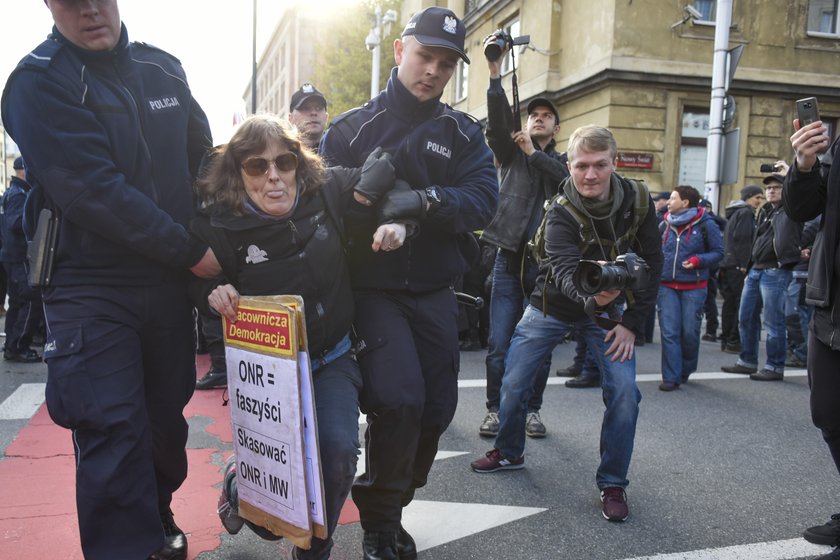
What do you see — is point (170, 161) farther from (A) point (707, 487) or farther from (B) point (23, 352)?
(B) point (23, 352)

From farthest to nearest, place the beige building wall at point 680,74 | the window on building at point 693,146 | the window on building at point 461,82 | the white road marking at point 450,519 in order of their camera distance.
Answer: the window on building at point 461,82
the window on building at point 693,146
the beige building wall at point 680,74
the white road marking at point 450,519

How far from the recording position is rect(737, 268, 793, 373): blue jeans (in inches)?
271

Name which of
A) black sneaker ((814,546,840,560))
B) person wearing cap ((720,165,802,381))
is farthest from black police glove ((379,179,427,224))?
person wearing cap ((720,165,802,381))

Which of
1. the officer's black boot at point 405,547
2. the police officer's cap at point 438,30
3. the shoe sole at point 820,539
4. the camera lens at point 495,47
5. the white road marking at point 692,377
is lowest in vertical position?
the white road marking at point 692,377

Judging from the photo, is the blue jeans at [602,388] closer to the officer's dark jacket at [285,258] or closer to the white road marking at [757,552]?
the white road marking at [757,552]

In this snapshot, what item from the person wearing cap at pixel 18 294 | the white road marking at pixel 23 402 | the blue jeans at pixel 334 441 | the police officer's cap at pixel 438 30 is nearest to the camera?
the blue jeans at pixel 334 441

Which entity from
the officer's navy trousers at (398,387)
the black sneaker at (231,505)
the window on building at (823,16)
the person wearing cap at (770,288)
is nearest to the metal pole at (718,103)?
the person wearing cap at (770,288)

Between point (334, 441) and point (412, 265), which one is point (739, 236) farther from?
point (334, 441)

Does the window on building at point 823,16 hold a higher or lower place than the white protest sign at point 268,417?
higher

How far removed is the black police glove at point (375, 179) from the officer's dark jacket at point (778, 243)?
5656mm

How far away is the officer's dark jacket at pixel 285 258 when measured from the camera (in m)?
2.39

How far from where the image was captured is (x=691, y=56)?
647 inches

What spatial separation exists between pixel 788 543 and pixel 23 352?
7040mm

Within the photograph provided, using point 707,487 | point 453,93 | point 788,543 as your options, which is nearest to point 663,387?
point 707,487
